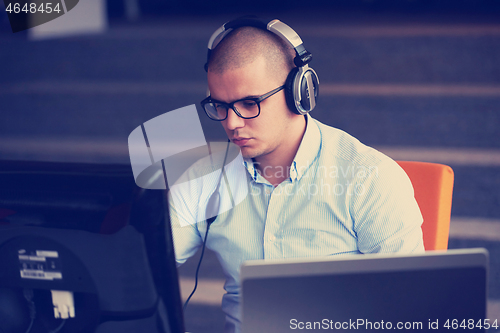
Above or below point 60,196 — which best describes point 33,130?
above

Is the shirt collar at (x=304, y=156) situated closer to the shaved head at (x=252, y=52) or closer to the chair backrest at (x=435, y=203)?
the shaved head at (x=252, y=52)

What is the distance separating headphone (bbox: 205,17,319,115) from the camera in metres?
1.07

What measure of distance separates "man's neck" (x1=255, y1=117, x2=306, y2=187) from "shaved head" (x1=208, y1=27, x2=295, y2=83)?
0.18 m

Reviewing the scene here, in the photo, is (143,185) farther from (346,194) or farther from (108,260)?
(346,194)

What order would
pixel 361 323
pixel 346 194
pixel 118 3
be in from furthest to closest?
pixel 118 3, pixel 346 194, pixel 361 323

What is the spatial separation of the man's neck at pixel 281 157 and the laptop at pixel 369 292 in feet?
2.38

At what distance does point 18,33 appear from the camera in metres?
2.71

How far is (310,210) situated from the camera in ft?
3.64

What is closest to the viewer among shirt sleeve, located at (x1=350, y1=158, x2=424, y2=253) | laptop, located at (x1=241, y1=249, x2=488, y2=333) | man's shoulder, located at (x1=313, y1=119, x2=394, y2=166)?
laptop, located at (x1=241, y1=249, x2=488, y2=333)

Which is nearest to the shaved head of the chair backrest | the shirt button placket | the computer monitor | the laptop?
the shirt button placket

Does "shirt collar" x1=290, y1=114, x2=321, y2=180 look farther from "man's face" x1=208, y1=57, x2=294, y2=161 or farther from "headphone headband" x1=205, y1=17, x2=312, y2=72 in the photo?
"headphone headband" x1=205, y1=17, x2=312, y2=72

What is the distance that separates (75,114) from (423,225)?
2208mm

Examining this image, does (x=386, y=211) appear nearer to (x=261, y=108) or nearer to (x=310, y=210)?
(x=310, y=210)

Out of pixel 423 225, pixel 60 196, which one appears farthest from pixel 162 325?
pixel 423 225
